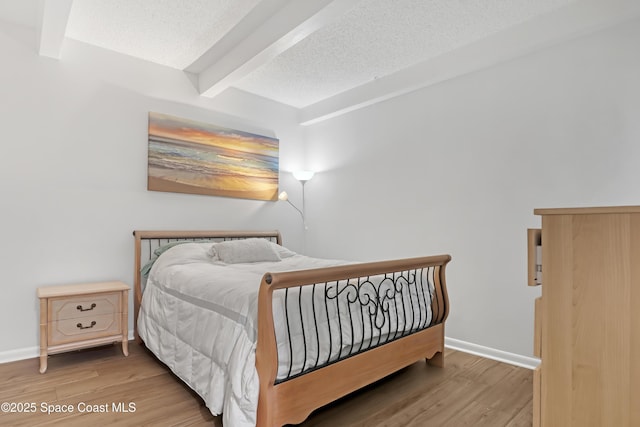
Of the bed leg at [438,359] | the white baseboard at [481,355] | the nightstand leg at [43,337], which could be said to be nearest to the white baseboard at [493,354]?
the white baseboard at [481,355]

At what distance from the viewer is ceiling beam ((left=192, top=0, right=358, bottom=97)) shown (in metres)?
2.30

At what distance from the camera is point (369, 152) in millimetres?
Answer: 3971

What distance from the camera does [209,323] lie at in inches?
83.9

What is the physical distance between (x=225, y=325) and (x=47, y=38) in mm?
2467

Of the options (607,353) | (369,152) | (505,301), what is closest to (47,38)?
(369,152)

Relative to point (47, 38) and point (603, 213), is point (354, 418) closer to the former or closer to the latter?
point (603, 213)

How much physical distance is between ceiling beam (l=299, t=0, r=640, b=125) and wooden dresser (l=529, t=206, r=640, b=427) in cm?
207

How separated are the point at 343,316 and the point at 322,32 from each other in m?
2.18

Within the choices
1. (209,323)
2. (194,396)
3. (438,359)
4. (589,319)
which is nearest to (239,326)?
(209,323)

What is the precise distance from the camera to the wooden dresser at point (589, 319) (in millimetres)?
1068

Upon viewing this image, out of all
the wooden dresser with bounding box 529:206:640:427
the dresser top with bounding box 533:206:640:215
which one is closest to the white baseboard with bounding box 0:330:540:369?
the wooden dresser with bounding box 529:206:640:427

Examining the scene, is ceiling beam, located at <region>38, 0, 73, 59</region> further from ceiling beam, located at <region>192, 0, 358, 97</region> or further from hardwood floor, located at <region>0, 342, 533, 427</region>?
hardwood floor, located at <region>0, 342, 533, 427</region>

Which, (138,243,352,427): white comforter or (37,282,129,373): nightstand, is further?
(37,282,129,373): nightstand

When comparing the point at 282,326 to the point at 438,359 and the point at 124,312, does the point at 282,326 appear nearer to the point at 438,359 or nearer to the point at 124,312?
the point at 438,359
